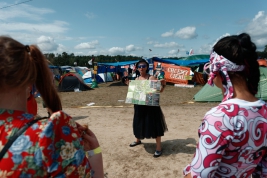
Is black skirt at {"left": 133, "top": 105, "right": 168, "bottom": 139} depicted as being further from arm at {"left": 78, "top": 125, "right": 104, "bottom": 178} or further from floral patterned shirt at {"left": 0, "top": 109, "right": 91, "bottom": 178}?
floral patterned shirt at {"left": 0, "top": 109, "right": 91, "bottom": 178}

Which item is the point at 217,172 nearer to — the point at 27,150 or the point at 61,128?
the point at 61,128

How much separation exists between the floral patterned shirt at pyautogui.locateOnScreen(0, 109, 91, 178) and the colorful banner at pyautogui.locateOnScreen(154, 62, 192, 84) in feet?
56.7

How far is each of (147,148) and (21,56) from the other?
13.1 ft

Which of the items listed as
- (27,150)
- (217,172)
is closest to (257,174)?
(217,172)

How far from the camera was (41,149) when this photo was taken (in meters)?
0.96

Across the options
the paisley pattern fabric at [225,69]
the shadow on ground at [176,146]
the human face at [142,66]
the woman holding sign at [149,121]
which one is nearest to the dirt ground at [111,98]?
the shadow on ground at [176,146]

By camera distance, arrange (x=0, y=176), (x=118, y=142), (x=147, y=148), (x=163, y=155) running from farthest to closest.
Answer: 1. (x=118, y=142)
2. (x=147, y=148)
3. (x=163, y=155)
4. (x=0, y=176)

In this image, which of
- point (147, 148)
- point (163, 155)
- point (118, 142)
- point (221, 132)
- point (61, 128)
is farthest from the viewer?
point (118, 142)

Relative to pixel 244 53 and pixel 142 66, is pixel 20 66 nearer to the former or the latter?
pixel 244 53

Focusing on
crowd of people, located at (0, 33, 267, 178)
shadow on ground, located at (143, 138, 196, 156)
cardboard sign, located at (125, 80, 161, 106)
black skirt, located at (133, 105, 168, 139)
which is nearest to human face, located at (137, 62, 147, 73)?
cardboard sign, located at (125, 80, 161, 106)

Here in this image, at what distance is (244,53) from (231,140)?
56 centimetres

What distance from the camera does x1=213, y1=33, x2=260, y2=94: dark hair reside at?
1.41m

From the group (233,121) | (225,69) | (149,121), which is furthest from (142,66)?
(233,121)

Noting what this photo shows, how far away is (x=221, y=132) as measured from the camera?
51.5 inches
